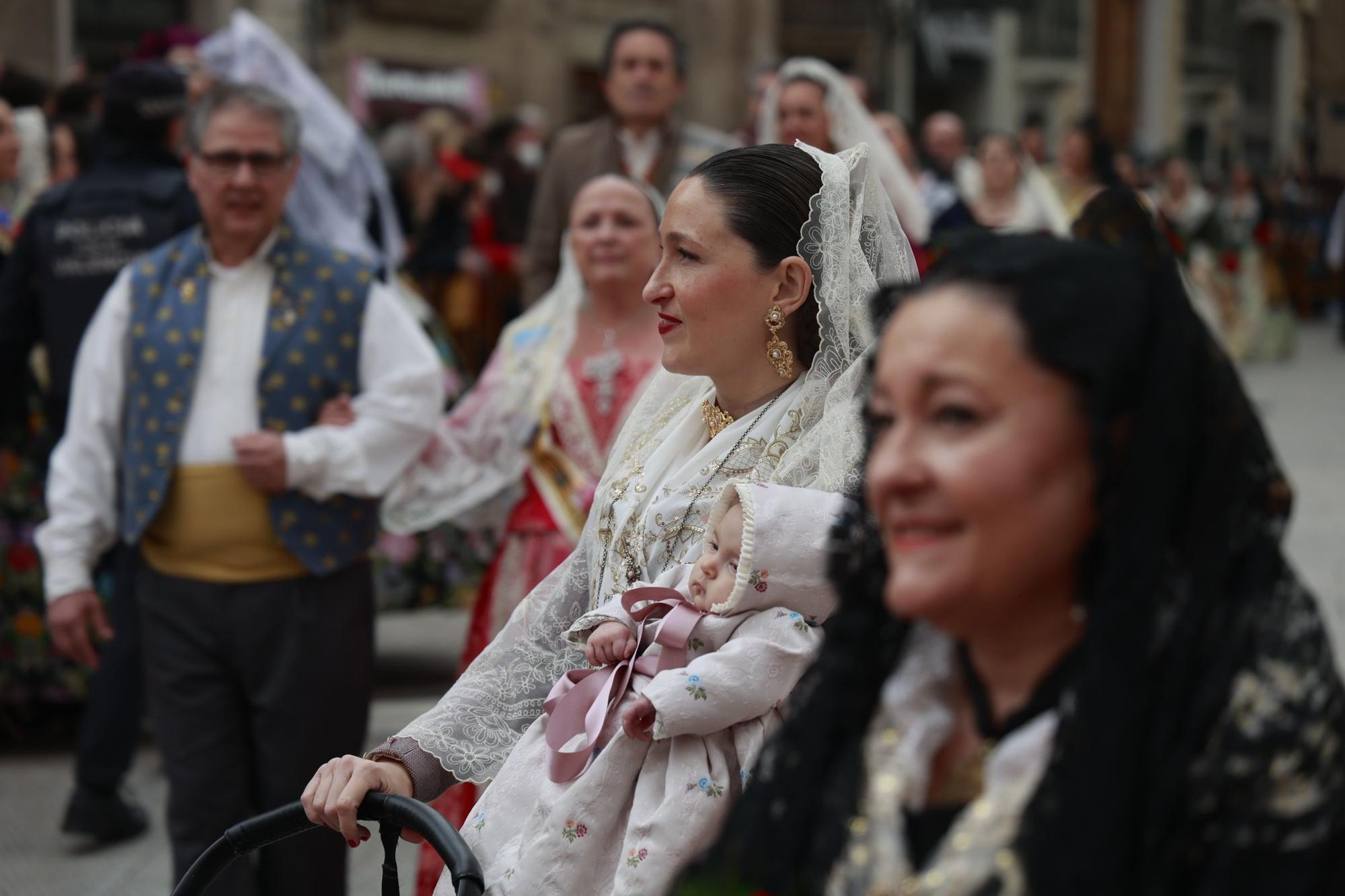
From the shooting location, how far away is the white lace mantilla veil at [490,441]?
4.39 m

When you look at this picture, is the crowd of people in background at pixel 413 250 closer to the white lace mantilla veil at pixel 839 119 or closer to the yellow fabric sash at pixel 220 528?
the white lace mantilla veil at pixel 839 119

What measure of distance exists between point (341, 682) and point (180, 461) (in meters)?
0.57

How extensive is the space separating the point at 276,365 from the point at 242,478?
0.25 meters

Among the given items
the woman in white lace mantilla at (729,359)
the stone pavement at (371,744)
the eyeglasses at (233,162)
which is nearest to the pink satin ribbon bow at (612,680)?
the woman in white lace mantilla at (729,359)

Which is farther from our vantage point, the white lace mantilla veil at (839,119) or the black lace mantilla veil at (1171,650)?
the white lace mantilla veil at (839,119)

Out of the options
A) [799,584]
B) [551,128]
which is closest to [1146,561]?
[799,584]

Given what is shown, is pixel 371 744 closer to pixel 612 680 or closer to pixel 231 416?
pixel 231 416

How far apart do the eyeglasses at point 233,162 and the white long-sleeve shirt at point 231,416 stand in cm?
16

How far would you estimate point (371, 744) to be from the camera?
5.57 m

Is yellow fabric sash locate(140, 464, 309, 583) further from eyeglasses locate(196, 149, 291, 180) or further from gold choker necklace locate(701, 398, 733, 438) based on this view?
gold choker necklace locate(701, 398, 733, 438)

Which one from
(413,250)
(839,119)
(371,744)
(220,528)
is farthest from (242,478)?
(413,250)

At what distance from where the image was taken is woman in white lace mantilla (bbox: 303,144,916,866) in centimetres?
247

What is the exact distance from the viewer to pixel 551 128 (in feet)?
66.4

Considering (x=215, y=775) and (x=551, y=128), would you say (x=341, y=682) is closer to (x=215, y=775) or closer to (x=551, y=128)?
(x=215, y=775)
